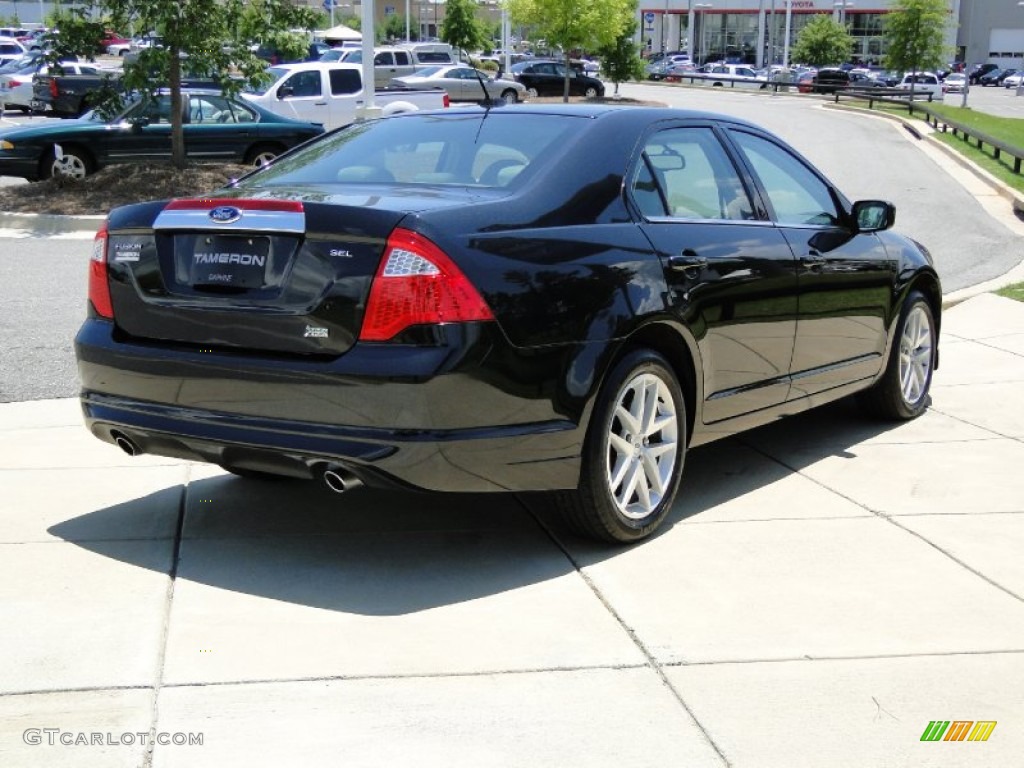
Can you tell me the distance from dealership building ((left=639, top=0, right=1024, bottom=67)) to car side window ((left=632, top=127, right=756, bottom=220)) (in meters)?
100

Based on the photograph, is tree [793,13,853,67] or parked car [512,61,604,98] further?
tree [793,13,853,67]

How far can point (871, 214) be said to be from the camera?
703 cm

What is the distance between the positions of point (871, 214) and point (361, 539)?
10.4 feet

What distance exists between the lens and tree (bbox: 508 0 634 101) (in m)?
46.8

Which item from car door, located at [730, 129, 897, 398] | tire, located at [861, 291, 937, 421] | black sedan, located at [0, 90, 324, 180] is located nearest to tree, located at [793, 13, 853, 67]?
black sedan, located at [0, 90, 324, 180]

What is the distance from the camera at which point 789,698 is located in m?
4.16

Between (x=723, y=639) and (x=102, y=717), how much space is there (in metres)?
1.95

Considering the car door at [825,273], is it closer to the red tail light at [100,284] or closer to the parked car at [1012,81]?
the red tail light at [100,284]

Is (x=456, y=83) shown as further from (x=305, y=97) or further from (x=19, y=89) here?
(x=305, y=97)

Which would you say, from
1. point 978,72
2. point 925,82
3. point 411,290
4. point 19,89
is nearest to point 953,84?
point 925,82

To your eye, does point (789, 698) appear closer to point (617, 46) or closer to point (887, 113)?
point (887, 113)

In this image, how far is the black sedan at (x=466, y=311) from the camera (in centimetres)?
469

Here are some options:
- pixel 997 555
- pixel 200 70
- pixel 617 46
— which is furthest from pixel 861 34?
pixel 997 555

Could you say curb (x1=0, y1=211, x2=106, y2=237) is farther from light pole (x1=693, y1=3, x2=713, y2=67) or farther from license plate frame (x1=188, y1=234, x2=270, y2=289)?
light pole (x1=693, y1=3, x2=713, y2=67)
